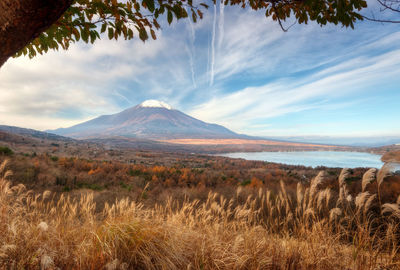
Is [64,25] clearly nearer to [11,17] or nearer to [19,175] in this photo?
[11,17]

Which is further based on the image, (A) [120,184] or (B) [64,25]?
(A) [120,184]

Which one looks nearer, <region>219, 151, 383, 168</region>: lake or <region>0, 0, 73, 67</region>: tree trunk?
<region>0, 0, 73, 67</region>: tree trunk

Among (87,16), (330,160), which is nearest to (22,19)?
(87,16)

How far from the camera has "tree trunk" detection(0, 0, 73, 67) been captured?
1.13 meters

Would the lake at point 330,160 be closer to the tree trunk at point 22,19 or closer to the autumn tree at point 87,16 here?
the autumn tree at point 87,16

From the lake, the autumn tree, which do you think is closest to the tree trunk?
the autumn tree

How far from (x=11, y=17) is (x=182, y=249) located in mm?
2794

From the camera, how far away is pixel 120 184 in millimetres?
9711

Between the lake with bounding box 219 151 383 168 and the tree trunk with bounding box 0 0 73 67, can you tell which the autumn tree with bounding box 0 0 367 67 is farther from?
the lake with bounding box 219 151 383 168

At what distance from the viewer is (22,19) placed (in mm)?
1172

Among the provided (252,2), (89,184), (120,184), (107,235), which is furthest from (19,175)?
(252,2)

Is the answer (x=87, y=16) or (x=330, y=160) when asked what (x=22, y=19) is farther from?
(x=330, y=160)

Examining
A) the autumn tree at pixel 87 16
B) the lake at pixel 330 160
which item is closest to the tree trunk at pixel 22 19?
the autumn tree at pixel 87 16

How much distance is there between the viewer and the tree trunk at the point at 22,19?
3.69 ft
